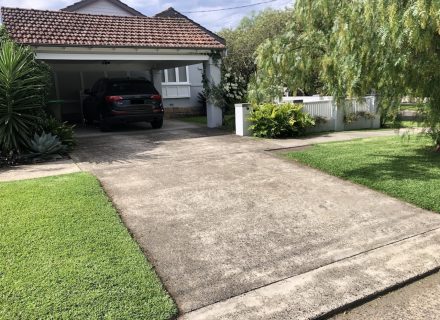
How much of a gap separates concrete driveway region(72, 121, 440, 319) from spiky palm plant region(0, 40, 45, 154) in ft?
6.60

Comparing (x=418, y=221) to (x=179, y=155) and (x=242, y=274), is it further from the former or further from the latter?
(x=179, y=155)

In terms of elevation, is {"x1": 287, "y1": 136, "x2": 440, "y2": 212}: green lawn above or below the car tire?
below

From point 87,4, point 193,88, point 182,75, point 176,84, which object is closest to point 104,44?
point 176,84

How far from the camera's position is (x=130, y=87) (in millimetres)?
12562

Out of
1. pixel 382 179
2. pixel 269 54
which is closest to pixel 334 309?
pixel 382 179

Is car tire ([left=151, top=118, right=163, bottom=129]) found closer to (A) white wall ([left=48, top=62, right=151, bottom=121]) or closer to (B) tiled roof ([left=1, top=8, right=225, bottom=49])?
(B) tiled roof ([left=1, top=8, right=225, bottom=49])

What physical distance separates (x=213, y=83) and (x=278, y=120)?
373 centimetres

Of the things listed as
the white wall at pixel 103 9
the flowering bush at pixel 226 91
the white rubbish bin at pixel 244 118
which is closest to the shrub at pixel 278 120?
the white rubbish bin at pixel 244 118

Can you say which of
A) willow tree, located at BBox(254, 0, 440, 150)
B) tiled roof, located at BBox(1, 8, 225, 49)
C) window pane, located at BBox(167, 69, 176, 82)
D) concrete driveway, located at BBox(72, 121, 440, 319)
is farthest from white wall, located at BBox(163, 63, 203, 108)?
willow tree, located at BBox(254, 0, 440, 150)

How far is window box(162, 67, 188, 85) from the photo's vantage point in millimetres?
19594

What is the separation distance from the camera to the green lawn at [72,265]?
307 centimetres

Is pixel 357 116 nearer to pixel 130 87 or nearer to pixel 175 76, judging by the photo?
pixel 130 87

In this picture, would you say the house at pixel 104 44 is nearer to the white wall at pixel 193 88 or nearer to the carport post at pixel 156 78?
the carport post at pixel 156 78

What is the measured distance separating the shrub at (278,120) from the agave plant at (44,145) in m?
5.34
